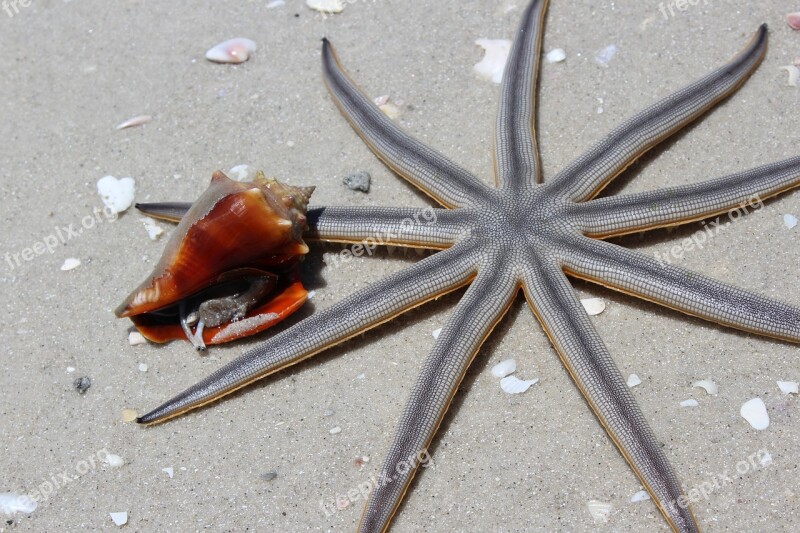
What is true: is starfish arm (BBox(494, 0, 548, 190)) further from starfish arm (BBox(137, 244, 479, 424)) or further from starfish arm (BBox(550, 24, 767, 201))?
starfish arm (BBox(137, 244, 479, 424))

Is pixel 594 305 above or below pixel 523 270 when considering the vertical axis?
below

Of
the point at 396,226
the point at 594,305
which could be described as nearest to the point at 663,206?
the point at 594,305

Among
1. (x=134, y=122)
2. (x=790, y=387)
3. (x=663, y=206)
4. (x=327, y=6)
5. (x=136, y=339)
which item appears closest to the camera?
(x=790, y=387)

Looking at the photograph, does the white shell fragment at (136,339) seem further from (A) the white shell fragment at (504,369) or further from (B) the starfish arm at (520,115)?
(B) the starfish arm at (520,115)

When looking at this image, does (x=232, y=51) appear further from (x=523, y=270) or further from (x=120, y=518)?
(x=120, y=518)

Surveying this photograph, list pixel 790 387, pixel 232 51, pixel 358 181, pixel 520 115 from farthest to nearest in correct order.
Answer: pixel 232 51
pixel 358 181
pixel 520 115
pixel 790 387
